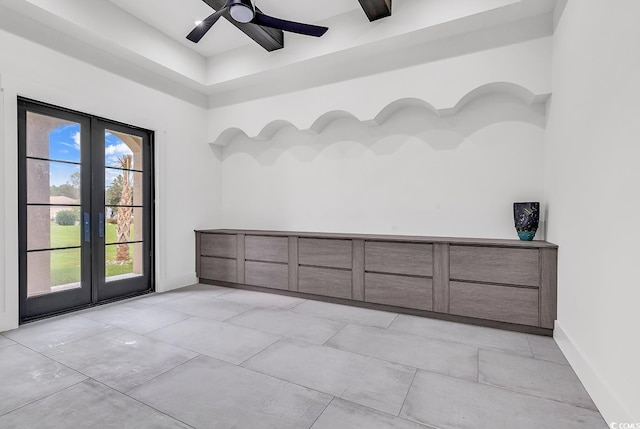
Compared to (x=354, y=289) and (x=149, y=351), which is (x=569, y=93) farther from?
(x=149, y=351)

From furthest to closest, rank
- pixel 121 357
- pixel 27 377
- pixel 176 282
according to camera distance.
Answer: pixel 176 282 < pixel 121 357 < pixel 27 377

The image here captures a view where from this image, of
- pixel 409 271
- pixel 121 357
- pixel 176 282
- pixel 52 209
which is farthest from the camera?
pixel 176 282

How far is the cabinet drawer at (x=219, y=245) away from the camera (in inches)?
196

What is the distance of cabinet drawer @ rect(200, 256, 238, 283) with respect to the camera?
4.98 metres

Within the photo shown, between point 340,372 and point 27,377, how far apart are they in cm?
225

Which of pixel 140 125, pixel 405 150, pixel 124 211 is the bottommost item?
pixel 124 211

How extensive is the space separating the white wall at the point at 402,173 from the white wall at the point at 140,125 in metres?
0.71

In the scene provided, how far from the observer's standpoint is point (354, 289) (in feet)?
13.3

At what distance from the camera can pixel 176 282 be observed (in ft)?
16.3

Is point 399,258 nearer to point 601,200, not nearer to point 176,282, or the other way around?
point 601,200

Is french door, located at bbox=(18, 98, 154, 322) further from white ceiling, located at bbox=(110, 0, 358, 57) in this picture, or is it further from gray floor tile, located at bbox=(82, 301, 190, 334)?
white ceiling, located at bbox=(110, 0, 358, 57)

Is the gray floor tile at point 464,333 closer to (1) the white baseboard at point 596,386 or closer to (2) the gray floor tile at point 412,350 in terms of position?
(2) the gray floor tile at point 412,350

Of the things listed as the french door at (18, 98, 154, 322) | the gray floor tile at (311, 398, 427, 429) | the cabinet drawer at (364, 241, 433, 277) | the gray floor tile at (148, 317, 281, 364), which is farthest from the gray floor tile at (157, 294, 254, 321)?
the gray floor tile at (311, 398, 427, 429)

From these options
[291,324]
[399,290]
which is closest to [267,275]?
[291,324]
